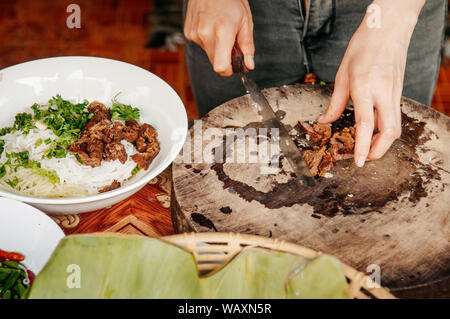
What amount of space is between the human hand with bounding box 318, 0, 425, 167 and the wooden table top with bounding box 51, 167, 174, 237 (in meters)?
0.65

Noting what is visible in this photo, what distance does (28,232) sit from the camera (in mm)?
1102

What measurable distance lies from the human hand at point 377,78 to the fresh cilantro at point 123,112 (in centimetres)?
67

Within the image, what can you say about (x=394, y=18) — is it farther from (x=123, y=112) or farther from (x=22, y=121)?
(x=22, y=121)

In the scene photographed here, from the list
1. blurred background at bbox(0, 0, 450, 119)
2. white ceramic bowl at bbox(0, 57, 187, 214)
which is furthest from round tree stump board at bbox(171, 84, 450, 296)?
blurred background at bbox(0, 0, 450, 119)

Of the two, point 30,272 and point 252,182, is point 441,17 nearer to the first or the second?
point 252,182

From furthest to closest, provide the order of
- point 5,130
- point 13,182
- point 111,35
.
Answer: point 111,35, point 5,130, point 13,182

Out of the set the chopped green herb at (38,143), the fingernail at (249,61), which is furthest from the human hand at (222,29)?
the chopped green herb at (38,143)

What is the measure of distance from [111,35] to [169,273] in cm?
332

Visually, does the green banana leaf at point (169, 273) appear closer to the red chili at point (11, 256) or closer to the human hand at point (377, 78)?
the red chili at point (11, 256)

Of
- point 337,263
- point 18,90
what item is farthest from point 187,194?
point 18,90

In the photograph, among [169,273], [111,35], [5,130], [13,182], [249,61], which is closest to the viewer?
[169,273]

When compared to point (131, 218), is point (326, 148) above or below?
above

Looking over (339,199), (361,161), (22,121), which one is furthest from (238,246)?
(22,121)

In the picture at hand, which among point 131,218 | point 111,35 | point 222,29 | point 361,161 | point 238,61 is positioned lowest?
point 111,35
